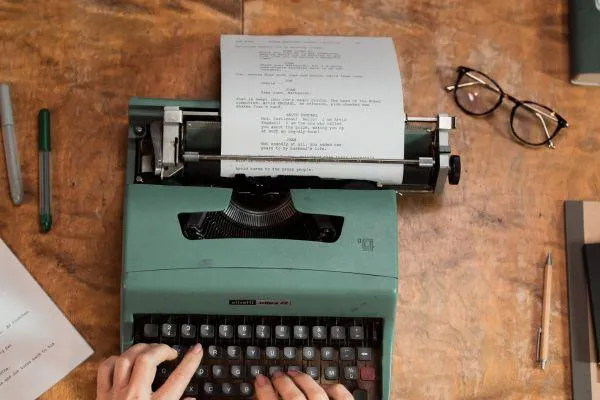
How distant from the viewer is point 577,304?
1693 mm

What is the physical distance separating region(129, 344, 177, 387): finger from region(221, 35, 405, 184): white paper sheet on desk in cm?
37

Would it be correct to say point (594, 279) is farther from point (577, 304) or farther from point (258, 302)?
point (258, 302)

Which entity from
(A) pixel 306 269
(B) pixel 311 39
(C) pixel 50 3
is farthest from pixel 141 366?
(C) pixel 50 3

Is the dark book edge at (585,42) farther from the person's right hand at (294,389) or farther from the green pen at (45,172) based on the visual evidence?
the green pen at (45,172)

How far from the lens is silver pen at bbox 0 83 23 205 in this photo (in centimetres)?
169

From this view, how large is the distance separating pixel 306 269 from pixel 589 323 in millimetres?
659

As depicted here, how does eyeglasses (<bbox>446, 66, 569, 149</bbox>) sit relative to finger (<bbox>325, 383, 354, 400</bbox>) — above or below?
above

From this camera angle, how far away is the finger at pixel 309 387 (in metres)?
1.46

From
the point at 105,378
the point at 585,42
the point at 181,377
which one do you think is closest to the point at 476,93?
the point at 585,42

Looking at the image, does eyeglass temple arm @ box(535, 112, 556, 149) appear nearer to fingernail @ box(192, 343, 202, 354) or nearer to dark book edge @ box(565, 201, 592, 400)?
dark book edge @ box(565, 201, 592, 400)

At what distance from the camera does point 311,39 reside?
5.64 feet

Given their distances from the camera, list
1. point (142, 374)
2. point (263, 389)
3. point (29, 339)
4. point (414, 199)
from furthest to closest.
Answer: point (414, 199)
point (29, 339)
point (263, 389)
point (142, 374)

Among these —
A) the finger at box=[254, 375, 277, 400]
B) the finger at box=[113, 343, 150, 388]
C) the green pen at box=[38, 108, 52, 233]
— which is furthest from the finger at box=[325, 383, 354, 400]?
the green pen at box=[38, 108, 52, 233]

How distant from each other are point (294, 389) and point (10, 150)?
817mm
